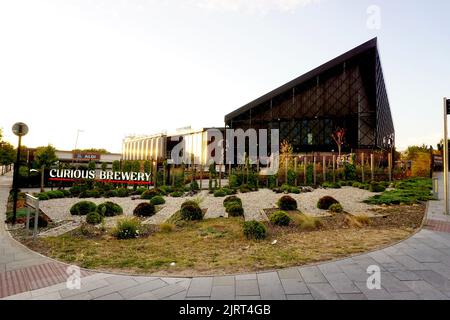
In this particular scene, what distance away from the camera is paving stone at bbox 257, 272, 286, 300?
149 inches

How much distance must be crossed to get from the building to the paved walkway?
27.2 meters

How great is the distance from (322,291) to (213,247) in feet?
9.84

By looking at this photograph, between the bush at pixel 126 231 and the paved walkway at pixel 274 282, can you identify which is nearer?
the paved walkway at pixel 274 282

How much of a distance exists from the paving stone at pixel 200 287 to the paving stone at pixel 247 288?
1.43 feet

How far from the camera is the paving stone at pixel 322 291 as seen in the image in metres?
3.71

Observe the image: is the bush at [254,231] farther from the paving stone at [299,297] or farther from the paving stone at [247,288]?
the paving stone at [299,297]

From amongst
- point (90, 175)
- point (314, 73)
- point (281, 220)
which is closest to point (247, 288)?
point (281, 220)

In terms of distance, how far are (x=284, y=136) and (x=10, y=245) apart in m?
29.7

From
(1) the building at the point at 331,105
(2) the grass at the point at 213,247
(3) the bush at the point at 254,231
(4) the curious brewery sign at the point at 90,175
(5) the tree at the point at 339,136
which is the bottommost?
(2) the grass at the point at 213,247

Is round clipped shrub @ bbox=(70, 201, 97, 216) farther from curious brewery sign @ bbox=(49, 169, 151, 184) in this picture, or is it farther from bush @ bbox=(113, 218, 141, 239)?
curious brewery sign @ bbox=(49, 169, 151, 184)

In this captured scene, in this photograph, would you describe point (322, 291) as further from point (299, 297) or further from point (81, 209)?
point (81, 209)

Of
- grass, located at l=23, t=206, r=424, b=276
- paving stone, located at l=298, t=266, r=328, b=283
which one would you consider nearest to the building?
grass, located at l=23, t=206, r=424, b=276

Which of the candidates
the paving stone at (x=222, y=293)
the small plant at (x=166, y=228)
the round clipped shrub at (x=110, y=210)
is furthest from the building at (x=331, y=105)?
the paving stone at (x=222, y=293)
